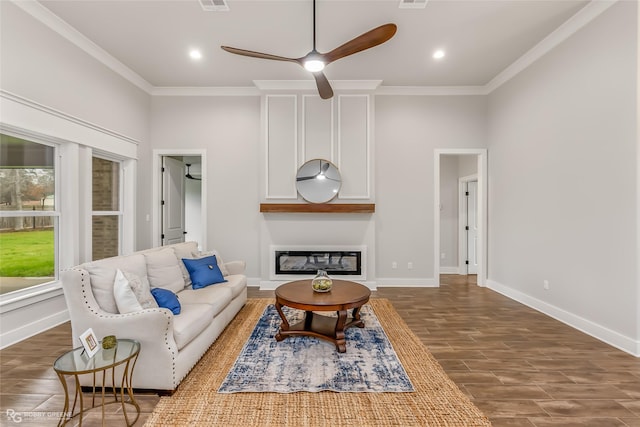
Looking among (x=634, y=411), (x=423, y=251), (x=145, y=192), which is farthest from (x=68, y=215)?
(x=634, y=411)

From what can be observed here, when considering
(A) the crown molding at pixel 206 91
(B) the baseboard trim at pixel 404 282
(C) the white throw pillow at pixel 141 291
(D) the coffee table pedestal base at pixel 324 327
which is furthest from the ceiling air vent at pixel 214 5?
(B) the baseboard trim at pixel 404 282

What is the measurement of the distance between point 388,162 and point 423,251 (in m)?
1.60

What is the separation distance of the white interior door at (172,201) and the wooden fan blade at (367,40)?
382 cm

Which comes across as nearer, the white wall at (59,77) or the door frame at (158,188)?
the white wall at (59,77)

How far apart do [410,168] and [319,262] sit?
2.18m

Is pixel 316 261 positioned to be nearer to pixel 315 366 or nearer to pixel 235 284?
pixel 235 284

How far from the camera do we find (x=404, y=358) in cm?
260

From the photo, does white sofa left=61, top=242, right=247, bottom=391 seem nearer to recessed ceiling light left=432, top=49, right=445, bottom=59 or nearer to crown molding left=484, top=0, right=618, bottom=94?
recessed ceiling light left=432, top=49, right=445, bottom=59

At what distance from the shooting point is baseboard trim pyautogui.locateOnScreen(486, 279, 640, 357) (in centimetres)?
276

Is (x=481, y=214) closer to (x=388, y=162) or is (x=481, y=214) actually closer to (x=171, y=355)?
(x=388, y=162)

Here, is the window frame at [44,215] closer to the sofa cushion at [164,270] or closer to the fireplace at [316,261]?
the sofa cushion at [164,270]

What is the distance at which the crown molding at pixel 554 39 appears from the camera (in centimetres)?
304

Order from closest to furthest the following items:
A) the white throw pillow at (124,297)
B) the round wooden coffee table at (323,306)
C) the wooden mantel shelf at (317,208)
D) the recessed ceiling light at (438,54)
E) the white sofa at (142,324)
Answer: the white sofa at (142,324) < the white throw pillow at (124,297) < the round wooden coffee table at (323,306) < the recessed ceiling light at (438,54) < the wooden mantel shelf at (317,208)

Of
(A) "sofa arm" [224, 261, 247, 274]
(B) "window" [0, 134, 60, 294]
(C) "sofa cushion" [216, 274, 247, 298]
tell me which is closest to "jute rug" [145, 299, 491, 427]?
(C) "sofa cushion" [216, 274, 247, 298]
